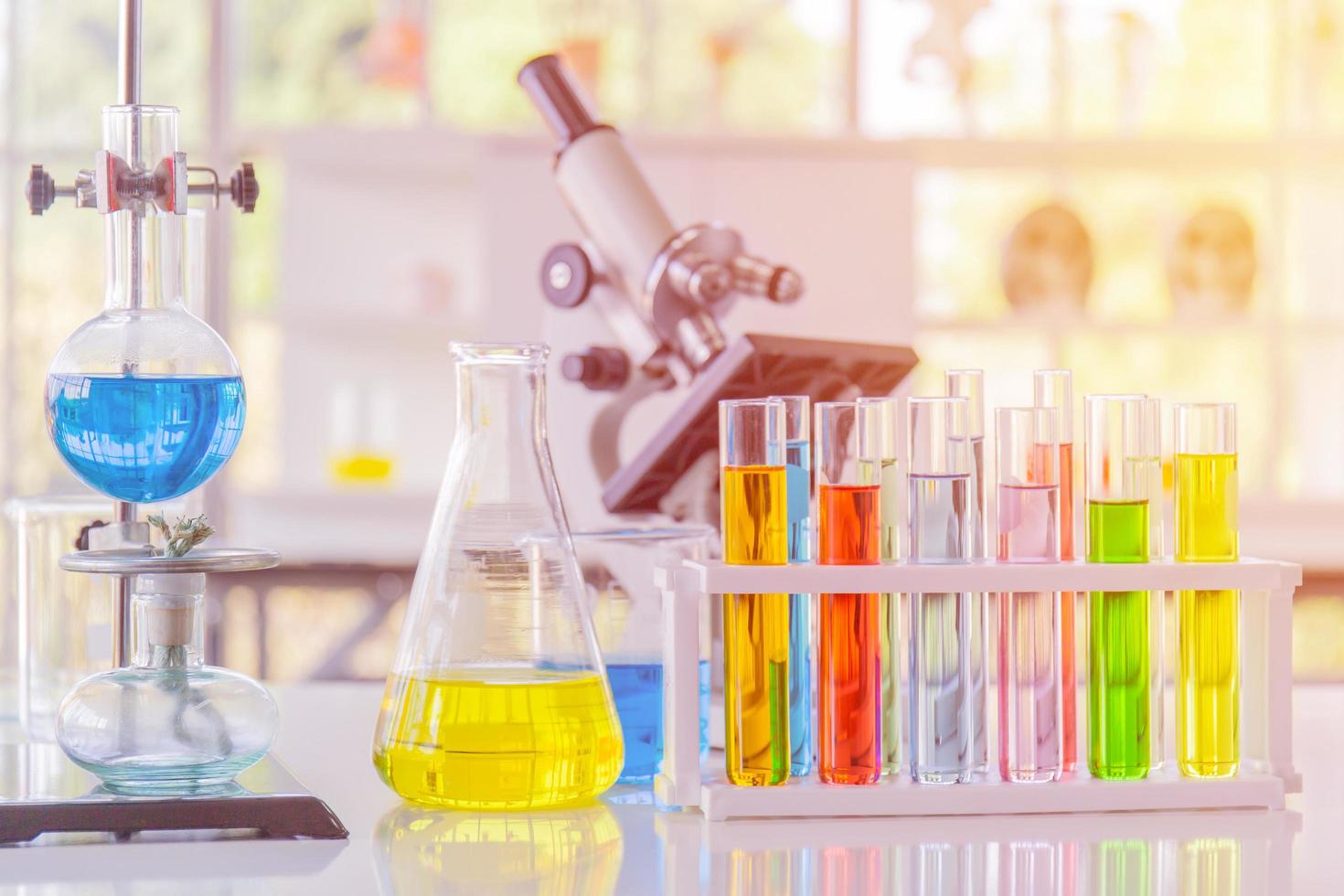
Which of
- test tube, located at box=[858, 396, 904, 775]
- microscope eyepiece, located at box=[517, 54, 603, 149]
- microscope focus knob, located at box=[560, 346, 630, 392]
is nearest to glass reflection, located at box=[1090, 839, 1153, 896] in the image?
test tube, located at box=[858, 396, 904, 775]

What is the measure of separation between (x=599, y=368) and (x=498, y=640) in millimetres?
482

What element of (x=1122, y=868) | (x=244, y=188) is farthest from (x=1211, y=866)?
(x=244, y=188)

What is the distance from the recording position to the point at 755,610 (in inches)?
29.6

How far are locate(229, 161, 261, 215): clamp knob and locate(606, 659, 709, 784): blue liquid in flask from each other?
1.01ft

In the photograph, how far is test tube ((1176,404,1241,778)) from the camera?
2.55 feet

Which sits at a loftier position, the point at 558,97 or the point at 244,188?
the point at 558,97

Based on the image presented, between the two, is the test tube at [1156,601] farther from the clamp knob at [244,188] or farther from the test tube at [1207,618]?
the clamp knob at [244,188]

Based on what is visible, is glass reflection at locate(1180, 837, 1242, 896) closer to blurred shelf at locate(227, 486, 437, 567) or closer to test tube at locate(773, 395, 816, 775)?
test tube at locate(773, 395, 816, 775)

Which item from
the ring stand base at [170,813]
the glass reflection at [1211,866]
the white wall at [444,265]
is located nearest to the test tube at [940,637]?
the glass reflection at [1211,866]

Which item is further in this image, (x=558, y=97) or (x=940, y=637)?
(x=558, y=97)

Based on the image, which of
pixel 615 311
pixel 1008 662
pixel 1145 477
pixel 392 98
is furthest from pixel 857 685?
pixel 392 98

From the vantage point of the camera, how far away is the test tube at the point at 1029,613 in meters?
0.76

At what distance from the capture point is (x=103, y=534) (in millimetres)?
845

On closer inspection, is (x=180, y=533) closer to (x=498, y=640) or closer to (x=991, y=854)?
(x=498, y=640)
